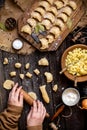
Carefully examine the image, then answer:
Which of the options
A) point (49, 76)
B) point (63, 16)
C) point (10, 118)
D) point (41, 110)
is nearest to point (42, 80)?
point (49, 76)

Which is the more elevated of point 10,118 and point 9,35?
point 9,35

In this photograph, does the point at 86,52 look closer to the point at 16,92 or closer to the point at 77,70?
the point at 77,70

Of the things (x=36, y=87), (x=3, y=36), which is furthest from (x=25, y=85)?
(x=3, y=36)

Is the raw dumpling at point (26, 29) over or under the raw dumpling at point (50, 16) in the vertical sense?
under

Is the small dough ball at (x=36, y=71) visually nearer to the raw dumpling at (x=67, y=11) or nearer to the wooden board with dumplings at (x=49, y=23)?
the wooden board with dumplings at (x=49, y=23)

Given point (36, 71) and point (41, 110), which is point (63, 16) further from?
point (41, 110)

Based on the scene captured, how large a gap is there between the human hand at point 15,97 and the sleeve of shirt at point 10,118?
27 millimetres

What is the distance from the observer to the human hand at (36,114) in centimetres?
412

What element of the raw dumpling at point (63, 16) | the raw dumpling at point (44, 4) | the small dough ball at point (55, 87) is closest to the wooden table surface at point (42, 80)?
the small dough ball at point (55, 87)

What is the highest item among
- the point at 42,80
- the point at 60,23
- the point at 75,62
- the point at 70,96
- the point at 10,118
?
the point at 60,23

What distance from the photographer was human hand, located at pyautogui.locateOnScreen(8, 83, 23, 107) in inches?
162

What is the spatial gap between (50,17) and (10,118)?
704mm

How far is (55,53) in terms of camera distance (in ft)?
13.8

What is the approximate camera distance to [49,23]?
4148 millimetres
